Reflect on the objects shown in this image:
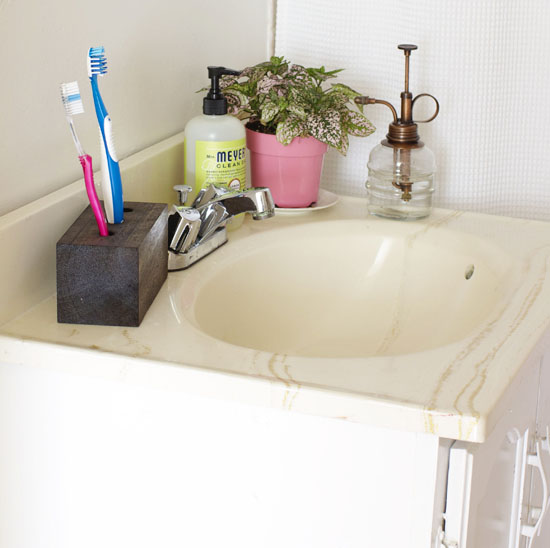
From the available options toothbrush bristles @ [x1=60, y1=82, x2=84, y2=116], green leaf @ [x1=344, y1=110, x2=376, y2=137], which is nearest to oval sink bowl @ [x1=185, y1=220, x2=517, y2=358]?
green leaf @ [x1=344, y1=110, x2=376, y2=137]

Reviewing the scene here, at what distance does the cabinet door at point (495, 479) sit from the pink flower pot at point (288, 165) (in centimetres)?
44

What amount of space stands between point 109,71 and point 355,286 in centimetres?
43

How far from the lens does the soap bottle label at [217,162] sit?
3.48 ft

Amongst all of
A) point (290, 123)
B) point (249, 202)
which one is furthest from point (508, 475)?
point (290, 123)

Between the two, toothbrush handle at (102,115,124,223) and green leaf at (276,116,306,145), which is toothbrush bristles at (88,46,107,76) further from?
green leaf at (276,116,306,145)

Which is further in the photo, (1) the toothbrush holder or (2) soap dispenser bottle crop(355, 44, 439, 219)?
(2) soap dispenser bottle crop(355, 44, 439, 219)

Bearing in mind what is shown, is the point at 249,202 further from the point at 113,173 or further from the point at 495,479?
the point at 495,479

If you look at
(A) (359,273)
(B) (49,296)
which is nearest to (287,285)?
(A) (359,273)

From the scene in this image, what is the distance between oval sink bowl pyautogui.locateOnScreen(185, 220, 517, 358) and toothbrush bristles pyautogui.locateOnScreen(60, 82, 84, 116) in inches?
10.5

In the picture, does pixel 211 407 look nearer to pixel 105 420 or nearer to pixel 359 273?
pixel 105 420

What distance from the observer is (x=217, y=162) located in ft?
3.50

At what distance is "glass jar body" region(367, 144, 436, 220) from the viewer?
1182mm

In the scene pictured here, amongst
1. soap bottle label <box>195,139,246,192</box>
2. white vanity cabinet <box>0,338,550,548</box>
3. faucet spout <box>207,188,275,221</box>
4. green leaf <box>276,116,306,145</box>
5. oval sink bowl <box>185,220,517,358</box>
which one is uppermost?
green leaf <box>276,116,306,145</box>

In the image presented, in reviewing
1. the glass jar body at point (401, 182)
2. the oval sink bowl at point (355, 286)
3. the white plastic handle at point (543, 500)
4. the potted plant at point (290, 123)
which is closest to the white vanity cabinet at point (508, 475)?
the white plastic handle at point (543, 500)
